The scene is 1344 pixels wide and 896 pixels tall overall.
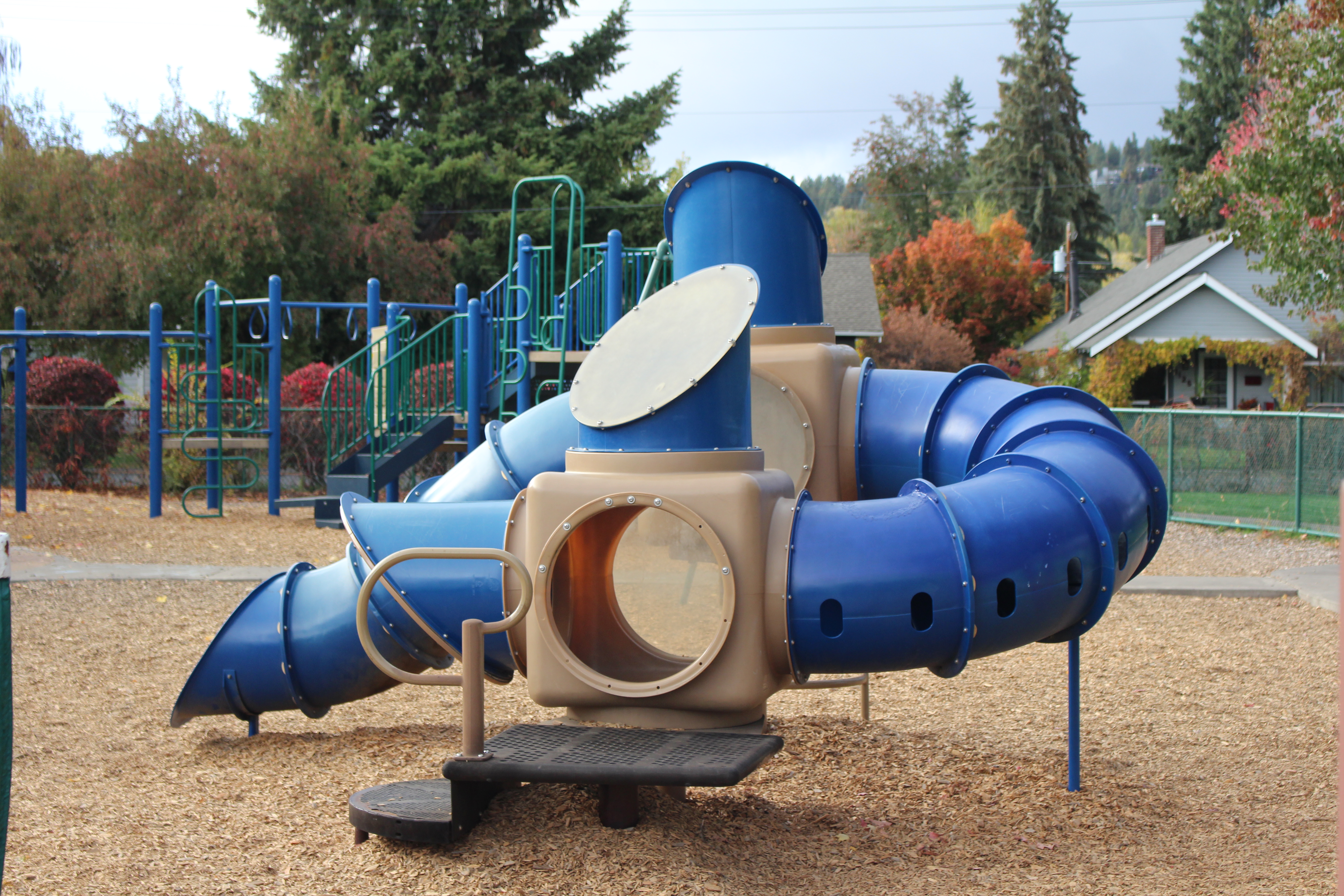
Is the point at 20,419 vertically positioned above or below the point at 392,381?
below

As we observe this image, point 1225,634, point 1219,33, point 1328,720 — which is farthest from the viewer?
point 1219,33

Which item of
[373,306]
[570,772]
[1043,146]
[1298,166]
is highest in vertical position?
[1043,146]

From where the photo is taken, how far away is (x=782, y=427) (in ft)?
18.9

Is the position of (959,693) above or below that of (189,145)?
below

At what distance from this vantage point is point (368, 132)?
2972cm

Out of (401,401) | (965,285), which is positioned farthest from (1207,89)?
(401,401)

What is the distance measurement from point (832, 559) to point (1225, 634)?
18.6 feet

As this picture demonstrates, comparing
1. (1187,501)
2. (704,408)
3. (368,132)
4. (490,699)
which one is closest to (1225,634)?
(490,699)

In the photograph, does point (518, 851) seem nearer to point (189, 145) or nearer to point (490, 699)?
point (490, 699)

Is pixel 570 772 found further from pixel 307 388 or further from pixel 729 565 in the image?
pixel 307 388

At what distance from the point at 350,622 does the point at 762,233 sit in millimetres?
2795

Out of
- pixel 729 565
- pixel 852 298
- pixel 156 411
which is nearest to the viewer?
pixel 729 565

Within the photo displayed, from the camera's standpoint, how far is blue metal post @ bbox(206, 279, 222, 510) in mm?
14094

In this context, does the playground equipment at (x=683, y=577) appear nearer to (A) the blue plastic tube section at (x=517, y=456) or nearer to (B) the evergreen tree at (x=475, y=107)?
(A) the blue plastic tube section at (x=517, y=456)
